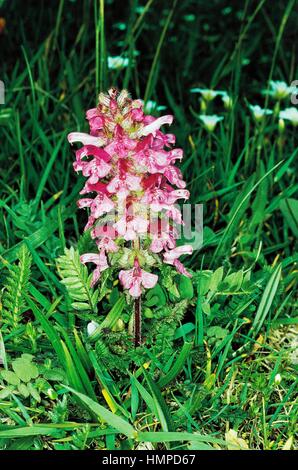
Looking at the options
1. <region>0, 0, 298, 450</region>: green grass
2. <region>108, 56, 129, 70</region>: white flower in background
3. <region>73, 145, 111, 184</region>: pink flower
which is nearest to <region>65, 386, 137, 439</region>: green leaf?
<region>0, 0, 298, 450</region>: green grass

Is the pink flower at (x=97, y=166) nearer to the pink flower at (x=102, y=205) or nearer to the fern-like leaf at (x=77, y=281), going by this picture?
the pink flower at (x=102, y=205)

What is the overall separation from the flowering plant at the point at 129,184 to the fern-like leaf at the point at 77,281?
0.32 ft

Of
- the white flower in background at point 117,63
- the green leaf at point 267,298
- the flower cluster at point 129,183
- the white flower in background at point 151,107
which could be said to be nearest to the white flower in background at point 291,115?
the white flower in background at point 151,107

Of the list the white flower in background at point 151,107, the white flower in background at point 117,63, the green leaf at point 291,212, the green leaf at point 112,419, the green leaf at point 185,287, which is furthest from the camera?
the white flower in background at point 117,63

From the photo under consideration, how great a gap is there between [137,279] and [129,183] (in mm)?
249

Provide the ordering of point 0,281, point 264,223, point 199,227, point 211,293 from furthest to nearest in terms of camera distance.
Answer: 1. point 264,223
2. point 199,227
3. point 0,281
4. point 211,293

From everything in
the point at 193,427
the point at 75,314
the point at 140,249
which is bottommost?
the point at 193,427

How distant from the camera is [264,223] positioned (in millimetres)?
2453

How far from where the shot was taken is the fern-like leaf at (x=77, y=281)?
73.5 inches
